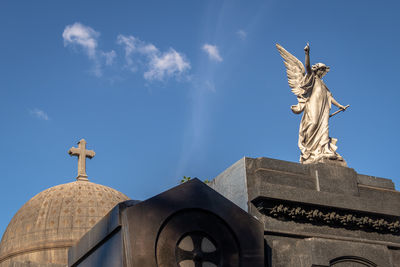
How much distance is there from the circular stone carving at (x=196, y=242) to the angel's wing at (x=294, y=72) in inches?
150

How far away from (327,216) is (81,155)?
16061 millimetres

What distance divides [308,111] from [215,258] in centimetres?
389

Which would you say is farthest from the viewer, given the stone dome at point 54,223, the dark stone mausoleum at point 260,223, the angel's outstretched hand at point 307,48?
the stone dome at point 54,223

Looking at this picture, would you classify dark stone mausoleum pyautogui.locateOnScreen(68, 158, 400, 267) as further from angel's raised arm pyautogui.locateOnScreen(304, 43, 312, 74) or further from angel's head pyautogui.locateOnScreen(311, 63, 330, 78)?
angel's head pyautogui.locateOnScreen(311, 63, 330, 78)

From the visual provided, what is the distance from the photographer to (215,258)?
801 centimetres

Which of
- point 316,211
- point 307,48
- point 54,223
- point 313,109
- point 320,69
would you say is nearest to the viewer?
point 316,211

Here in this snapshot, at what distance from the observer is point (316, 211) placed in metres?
9.49

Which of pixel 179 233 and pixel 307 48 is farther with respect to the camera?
pixel 307 48

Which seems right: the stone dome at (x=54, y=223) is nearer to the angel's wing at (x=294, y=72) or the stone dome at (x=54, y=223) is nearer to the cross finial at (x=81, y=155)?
the cross finial at (x=81, y=155)

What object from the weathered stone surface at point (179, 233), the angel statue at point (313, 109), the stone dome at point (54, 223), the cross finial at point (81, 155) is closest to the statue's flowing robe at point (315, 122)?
the angel statue at point (313, 109)

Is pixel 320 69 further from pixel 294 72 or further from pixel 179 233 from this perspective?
pixel 179 233

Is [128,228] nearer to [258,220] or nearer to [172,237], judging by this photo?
[172,237]

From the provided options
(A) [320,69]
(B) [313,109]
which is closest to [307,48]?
(A) [320,69]

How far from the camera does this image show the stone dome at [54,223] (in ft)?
73.4
